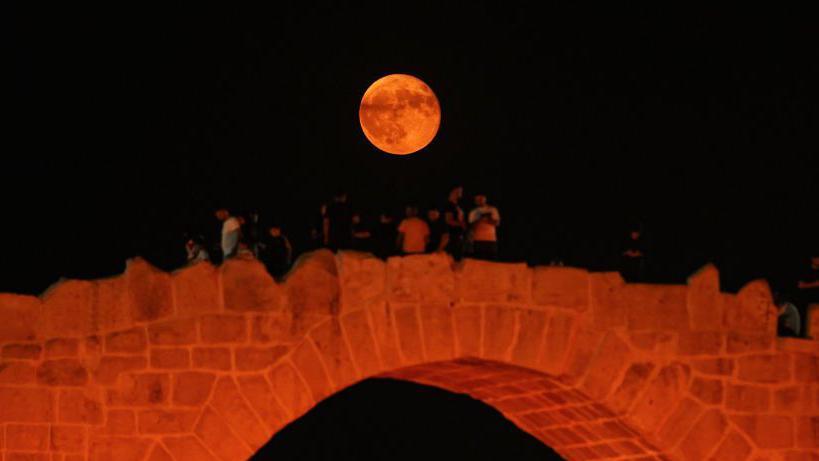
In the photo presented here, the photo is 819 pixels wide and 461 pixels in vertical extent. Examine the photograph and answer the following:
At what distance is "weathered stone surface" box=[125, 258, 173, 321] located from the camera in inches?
414

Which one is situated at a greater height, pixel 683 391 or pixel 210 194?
pixel 210 194

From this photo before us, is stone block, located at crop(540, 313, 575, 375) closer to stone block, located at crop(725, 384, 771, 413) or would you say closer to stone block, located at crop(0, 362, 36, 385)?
stone block, located at crop(725, 384, 771, 413)

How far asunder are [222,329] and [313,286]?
0.64 metres

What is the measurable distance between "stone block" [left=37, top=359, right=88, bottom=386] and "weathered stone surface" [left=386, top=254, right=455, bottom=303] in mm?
2028

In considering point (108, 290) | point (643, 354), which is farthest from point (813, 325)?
point (108, 290)

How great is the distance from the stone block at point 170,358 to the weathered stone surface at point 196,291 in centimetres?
24

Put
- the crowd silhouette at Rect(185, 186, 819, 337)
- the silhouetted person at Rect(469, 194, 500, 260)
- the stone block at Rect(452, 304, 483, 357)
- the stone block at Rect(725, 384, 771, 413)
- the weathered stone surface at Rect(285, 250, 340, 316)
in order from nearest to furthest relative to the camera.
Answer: the weathered stone surface at Rect(285, 250, 340, 316)
the stone block at Rect(452, 304, 483, 357)
the stone block at Rect(725, 384, 771, 413)
the crowd silhouette at Rect(185, 186, 819, 337)
the silhouetted person at Rect(469, 194, 500, 260)

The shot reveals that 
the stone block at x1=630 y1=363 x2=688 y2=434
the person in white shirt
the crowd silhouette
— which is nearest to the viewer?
the stone block at x1=630 y1=363 x2=688 y2=434

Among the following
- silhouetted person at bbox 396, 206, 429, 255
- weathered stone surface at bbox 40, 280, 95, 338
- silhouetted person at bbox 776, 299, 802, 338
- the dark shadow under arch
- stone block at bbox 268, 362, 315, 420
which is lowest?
the dark shadow under arch

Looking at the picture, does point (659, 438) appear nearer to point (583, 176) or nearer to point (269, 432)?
point (269, 432)

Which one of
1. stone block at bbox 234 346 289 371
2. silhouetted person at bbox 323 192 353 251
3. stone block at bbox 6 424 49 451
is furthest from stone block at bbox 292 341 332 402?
silhouetted person at bbox 323 192 353 251

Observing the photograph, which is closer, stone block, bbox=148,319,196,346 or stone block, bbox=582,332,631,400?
stone block, bbox=148,319,196,346

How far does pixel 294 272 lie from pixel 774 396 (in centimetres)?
357

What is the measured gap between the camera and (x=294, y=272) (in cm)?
1075
